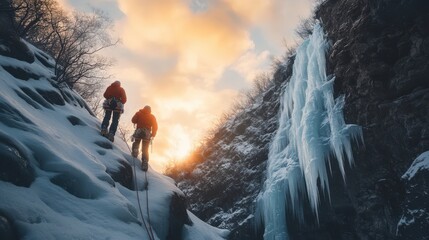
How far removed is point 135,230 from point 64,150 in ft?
6.14

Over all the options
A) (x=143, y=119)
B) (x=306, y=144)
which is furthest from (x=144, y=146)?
(x=306, y=144)

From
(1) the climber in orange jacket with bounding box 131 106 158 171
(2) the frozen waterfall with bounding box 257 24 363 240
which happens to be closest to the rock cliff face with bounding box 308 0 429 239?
(2) the frozen waterfall with bounding box 257 24 363 240

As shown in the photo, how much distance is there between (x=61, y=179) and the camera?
5281 mm

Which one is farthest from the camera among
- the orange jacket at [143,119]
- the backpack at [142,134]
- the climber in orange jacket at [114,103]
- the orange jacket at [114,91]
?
the orange jacket at [143,119]

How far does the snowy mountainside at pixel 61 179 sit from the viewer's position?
4375 millimetres

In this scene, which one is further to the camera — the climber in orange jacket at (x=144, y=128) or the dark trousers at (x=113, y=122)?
the climber in orange jacket at (x=144, y=128)

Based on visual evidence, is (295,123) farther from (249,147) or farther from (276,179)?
(249,147)

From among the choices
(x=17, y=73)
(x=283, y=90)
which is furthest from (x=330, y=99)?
(x=17, y=73)

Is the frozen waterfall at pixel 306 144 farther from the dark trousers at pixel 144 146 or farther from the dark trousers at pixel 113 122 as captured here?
the dark trousers at pixel 113 122

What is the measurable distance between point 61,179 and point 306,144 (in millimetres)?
7389

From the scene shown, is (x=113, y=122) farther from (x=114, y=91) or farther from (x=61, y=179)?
(x=61, y=179)

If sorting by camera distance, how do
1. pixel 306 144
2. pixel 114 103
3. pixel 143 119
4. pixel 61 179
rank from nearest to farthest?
pixel 61 179 → pixel 114 103 → pixel 143 119 → pixel 306 144

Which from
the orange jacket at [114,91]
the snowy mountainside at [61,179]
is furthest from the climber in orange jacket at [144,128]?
the orange jacket at [114,91]

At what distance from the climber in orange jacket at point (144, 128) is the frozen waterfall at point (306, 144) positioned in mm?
4555
